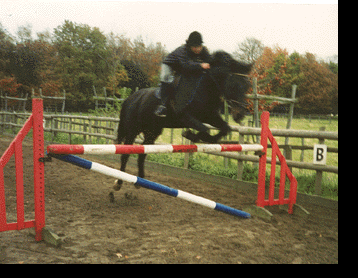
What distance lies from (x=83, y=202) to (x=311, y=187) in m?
3.42

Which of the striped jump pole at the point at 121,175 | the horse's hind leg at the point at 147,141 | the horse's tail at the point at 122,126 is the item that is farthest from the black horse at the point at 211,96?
the horse's tail at the point at 122,126

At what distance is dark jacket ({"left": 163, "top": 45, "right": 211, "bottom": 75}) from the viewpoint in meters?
3.14

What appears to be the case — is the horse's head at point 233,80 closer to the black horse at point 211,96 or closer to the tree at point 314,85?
the black horse at point 211,96

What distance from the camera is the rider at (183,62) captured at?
3.18 metres

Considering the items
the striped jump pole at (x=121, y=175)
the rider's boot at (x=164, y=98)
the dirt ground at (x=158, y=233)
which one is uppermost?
the rider's boot at (x=164, y=98)

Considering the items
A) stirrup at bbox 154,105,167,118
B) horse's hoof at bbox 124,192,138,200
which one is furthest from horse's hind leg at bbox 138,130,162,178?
stirrup at bbox 154,105,167,118

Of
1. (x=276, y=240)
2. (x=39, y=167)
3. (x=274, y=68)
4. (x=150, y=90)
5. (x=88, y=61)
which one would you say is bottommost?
(x=276, y=240)

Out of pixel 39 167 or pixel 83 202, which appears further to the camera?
pixel 83 202

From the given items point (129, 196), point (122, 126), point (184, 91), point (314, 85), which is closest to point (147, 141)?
point (122, 126)

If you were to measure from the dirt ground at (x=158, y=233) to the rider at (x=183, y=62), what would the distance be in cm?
132

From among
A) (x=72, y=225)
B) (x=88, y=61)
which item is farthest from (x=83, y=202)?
(x=88, y=61)

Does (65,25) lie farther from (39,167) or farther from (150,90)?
(39,167)
